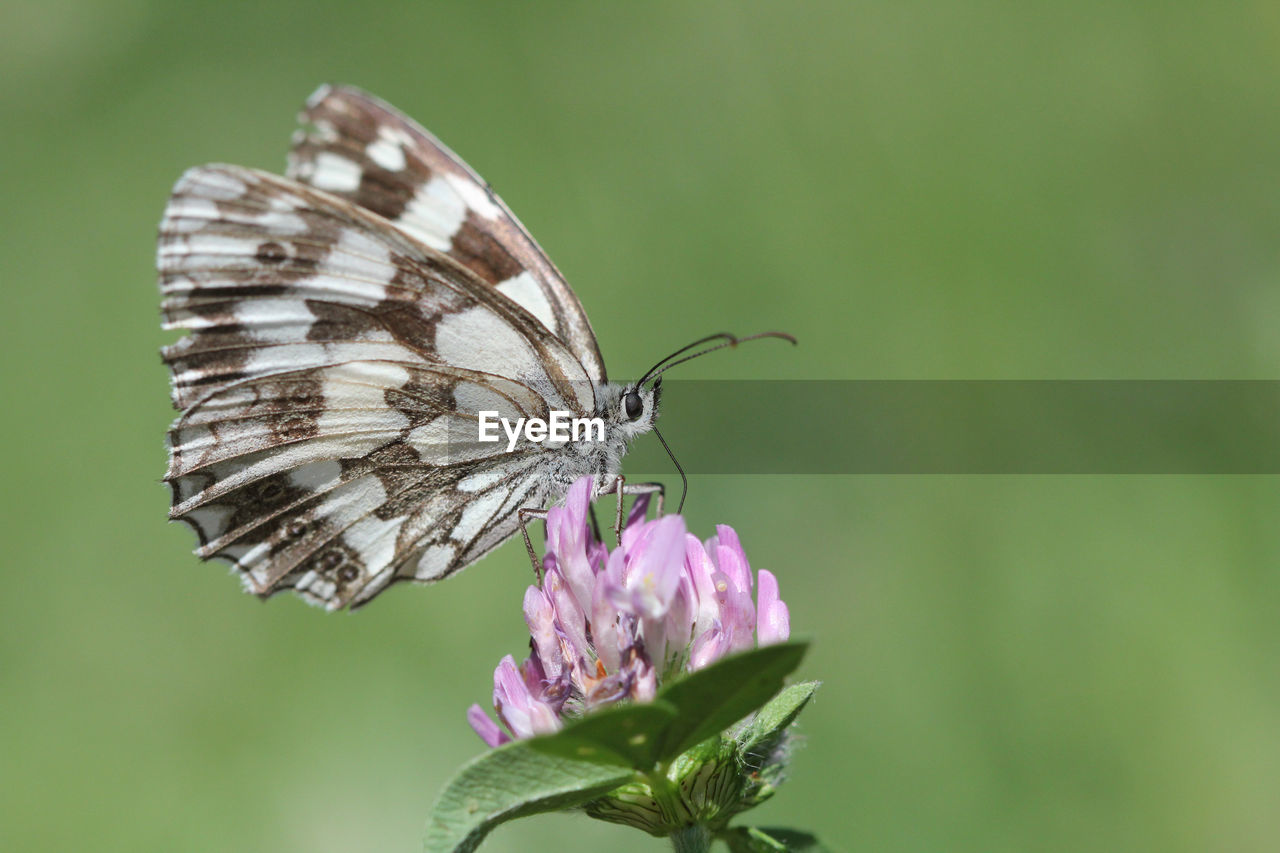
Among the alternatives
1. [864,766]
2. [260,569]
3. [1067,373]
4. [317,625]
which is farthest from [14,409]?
[1067,373]

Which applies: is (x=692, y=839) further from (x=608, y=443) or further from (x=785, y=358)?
(x=785, y=358)

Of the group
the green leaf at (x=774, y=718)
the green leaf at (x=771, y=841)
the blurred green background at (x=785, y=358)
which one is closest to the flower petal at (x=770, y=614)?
the green leaf at (x=774, y=718)

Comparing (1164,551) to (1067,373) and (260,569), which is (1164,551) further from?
(260,569)

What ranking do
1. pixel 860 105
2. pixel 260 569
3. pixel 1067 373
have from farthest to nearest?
pixel 860 105
pixel 1067 373
pixel 260 569

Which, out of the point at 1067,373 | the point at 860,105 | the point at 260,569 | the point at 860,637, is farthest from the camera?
the point at 860,105

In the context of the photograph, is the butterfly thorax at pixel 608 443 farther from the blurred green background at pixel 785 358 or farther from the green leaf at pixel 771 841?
the blurred green background at pixel 785 358

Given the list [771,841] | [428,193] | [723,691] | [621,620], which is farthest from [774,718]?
[428,193]

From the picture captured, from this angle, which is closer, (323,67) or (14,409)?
(14,409)
